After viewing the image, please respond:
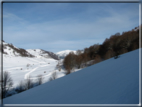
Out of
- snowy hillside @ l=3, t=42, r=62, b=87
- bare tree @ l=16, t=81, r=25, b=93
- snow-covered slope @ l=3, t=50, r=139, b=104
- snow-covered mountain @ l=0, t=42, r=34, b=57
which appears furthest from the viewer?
bare tree @ l=16, t=81, r=25, b=93

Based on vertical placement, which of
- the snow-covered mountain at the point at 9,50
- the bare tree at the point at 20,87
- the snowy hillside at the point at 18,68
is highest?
the snow-covered mountain at the point at 9,50

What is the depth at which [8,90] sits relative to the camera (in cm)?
1627

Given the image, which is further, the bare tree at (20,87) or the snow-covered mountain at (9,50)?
the bare tree at (20,87)

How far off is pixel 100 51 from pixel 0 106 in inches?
1379

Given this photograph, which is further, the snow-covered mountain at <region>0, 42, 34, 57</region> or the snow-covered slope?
the snow-covered mountain at <region>0, 42, 34, 57</region>

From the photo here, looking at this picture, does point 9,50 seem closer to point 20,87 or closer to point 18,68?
point 20,87

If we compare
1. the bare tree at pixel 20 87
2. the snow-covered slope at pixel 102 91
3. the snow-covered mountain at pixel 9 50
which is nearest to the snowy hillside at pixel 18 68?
the snow-covered mountain at pixel 9 50

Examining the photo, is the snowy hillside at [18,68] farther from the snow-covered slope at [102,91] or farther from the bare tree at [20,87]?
the snow-covered slope at [102,91]

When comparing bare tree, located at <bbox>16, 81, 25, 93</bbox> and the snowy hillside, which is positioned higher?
the snowy hillside

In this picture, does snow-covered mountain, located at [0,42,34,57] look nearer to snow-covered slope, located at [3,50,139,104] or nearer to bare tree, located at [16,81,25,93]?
snow-covered slope, located at [3,50,139,104]

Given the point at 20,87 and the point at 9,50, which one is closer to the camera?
the point at 9,50

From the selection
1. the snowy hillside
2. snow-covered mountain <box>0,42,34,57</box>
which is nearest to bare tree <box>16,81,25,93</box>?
the snowy hillside

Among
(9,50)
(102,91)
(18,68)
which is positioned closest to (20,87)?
(9,50)

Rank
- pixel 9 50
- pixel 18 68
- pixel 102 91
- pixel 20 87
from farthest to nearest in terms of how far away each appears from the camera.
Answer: pixel 18 68
pixel 20 87
pixel 9 50
pixel 102 91
